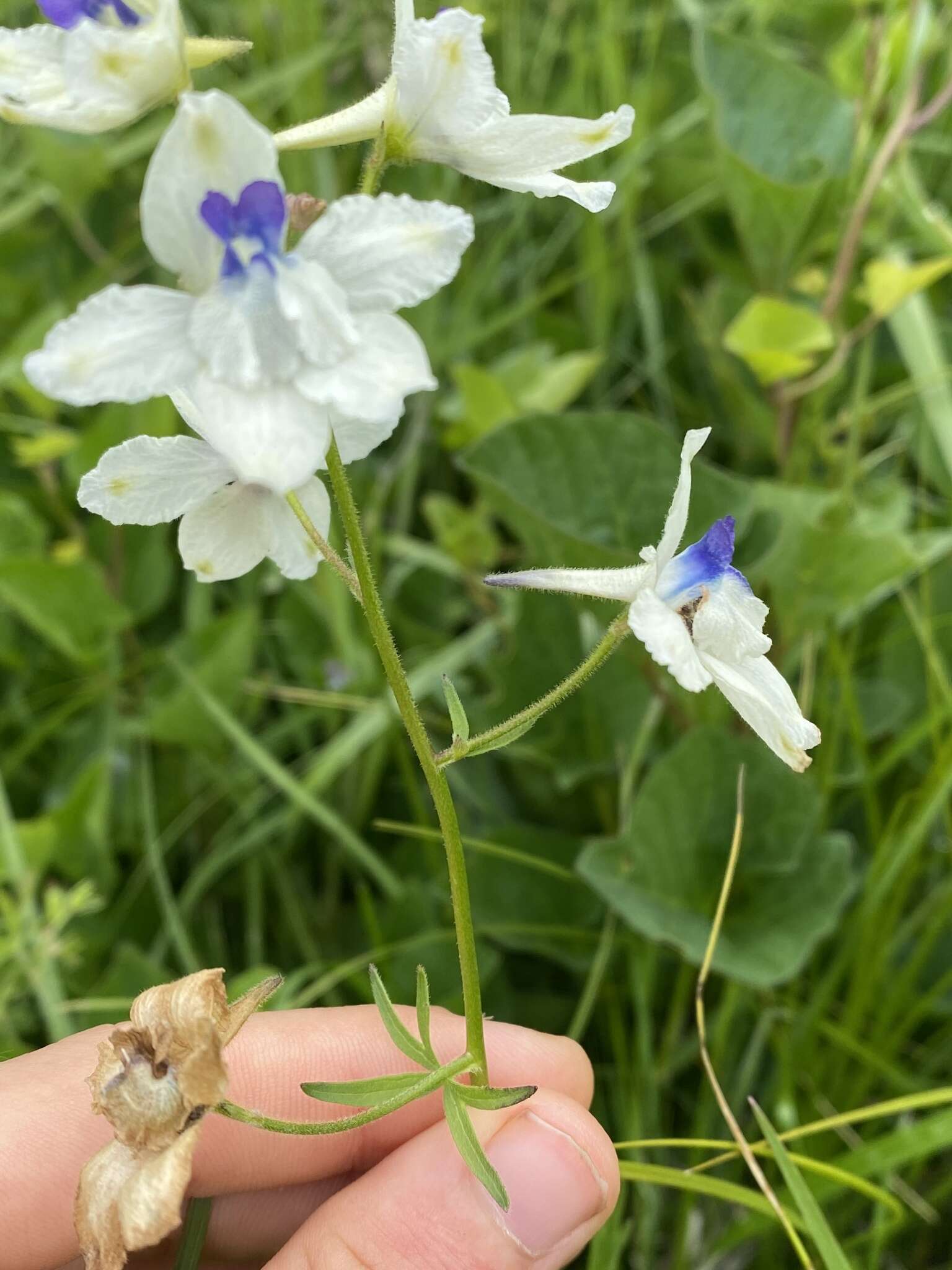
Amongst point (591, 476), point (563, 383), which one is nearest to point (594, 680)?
point (591, 476)

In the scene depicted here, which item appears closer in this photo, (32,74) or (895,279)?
(32,74)

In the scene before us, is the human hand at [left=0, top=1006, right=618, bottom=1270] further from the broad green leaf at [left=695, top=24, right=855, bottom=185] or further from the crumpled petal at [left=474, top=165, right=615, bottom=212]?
the broad green leaf at [left=695, top=24, right=855, bottom=185]

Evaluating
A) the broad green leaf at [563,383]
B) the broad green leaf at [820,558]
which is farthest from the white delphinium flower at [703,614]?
the broad green leaf at [563,383]

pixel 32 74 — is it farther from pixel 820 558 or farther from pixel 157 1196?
pixel 820 558

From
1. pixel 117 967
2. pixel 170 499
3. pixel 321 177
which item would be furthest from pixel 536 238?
pixel 170 499

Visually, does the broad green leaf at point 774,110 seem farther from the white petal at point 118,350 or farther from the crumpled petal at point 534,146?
the white petal at point 118,350

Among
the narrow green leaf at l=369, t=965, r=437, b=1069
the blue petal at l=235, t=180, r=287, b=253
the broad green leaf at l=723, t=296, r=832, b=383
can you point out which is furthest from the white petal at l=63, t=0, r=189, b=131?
the broad green leaf at l=723, t=296, r=832, b=383
